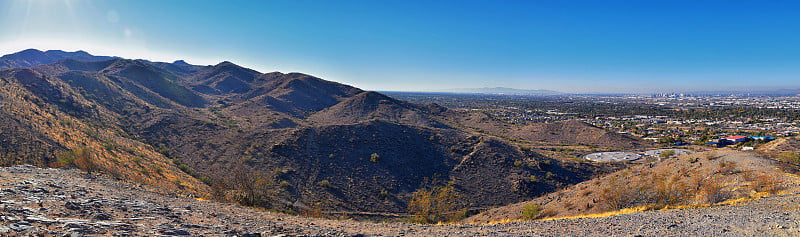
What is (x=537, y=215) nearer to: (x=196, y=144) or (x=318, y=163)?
(x=318, y=163)

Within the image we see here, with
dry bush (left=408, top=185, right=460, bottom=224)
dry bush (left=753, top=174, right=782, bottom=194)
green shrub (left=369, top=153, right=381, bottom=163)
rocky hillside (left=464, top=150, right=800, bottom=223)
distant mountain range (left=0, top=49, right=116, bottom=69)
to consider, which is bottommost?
dry bush (left=408, top=185, right=460, bottom=224)

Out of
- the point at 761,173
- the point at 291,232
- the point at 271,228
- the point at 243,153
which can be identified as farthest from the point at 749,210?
the point at 243,153

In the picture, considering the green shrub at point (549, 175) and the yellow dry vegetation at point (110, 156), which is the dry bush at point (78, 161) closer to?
the yellow dry vegetation at point (110, 156)

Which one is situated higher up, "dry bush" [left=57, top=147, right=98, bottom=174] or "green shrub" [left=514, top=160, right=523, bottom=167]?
"dry bush" [left=57, top=147, right=98, bottom=174]

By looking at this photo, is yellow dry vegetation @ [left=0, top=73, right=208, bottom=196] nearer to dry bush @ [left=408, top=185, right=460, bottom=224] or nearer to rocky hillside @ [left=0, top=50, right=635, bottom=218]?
rocky hillside @ [left=0, top=50, right=635, bottom=218]

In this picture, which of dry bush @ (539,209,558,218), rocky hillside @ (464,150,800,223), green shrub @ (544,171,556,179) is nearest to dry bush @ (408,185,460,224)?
rocky hillside @ (464,150,800,223)

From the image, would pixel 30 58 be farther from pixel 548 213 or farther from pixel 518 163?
pixel 548 213

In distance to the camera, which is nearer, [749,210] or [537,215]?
[749,210]

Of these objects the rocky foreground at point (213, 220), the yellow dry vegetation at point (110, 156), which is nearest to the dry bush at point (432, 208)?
the rocky foreground at point (213, 220)
